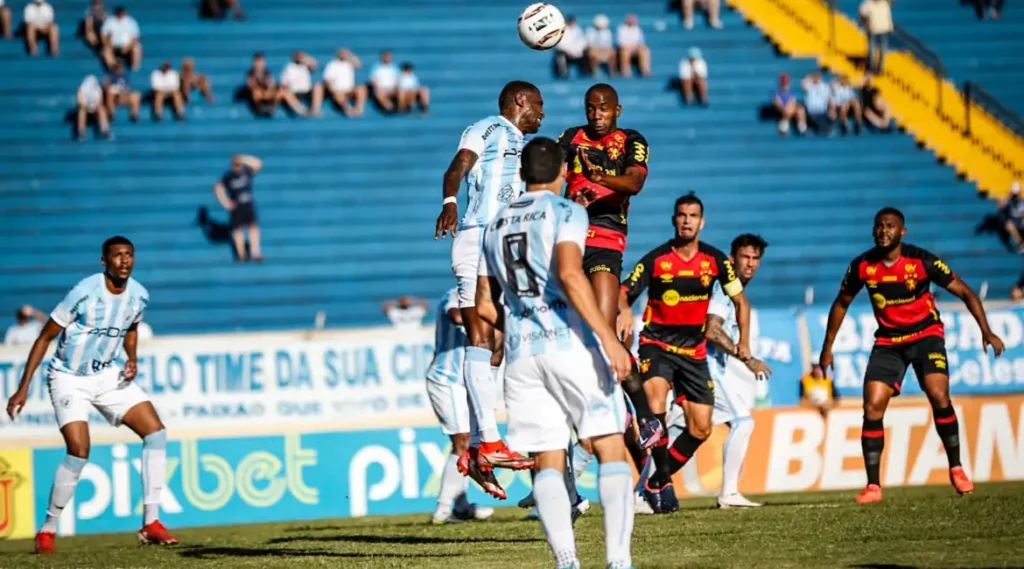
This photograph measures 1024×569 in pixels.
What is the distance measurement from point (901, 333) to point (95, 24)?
18.6 m

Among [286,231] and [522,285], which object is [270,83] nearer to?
[286,231]

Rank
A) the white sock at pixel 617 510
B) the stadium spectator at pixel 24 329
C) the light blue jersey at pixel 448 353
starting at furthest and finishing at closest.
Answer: the stadium spectator at pixel 24 329 → the light blue jersey at pixel 448 353 → the white sock at pixel 617 510

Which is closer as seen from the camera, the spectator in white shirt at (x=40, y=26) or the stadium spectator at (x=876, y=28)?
the spectator in white shirt at (x=40, y=26)

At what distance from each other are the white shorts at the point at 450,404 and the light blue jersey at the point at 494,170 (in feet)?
11.1

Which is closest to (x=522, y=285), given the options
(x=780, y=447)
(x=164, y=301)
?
(x=780, y=447)

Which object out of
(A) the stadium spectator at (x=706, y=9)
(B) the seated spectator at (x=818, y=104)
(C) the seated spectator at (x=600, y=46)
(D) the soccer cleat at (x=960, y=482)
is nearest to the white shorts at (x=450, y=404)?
(D) the soccer cleat at (x=960, y=482)

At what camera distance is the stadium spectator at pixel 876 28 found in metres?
30.6

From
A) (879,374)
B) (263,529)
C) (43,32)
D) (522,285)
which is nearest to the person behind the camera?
(522,285)

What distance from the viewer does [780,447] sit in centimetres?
1939

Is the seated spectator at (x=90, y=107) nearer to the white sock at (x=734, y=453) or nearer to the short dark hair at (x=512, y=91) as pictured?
the white sock at (x=734, y=453)

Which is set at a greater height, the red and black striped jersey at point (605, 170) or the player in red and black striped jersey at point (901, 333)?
the red and black striped jersey at point (605, 170)

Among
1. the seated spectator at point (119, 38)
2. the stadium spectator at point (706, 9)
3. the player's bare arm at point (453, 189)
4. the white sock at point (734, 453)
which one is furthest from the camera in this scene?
the stadium spectator at point (706, 9)

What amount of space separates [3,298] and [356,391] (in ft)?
28.4

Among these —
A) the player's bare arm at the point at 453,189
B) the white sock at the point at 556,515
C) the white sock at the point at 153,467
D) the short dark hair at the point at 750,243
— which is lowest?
the white sock at the point at 153,467
